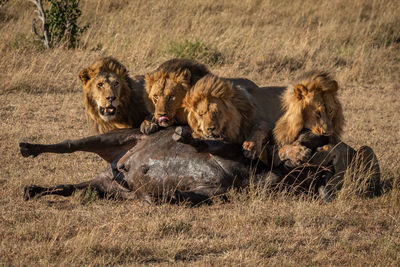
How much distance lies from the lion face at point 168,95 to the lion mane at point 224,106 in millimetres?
119

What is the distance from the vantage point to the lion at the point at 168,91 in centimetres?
489

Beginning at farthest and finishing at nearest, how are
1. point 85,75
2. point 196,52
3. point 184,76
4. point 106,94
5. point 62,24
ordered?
point 62,24 → point 196,52 → point 85,75 → point 106,94 → point 184,76

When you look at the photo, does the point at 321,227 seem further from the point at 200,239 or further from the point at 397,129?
the point at 397,129

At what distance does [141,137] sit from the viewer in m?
5.24

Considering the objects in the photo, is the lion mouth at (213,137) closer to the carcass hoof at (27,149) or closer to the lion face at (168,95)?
the lion face at (168,95)

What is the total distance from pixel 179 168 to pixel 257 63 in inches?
234

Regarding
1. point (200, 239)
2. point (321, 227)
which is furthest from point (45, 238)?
point (321, 227)

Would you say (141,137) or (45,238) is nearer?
(45,238)

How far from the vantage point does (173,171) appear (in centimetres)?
494

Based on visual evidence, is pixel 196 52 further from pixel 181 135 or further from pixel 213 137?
pixel 181 135

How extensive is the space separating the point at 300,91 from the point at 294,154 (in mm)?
447

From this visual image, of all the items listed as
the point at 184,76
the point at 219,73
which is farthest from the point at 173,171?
the point at 219,73

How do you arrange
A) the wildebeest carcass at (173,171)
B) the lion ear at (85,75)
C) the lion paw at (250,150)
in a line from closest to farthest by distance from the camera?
1. the lion paw at (250,150)
2. the wildebeest carcass at (173,171)
3. the lion ear at (85,75)

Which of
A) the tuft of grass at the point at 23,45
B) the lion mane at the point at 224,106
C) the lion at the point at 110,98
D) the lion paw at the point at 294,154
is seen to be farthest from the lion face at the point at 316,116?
the tuft of grass at the point at 23,45
